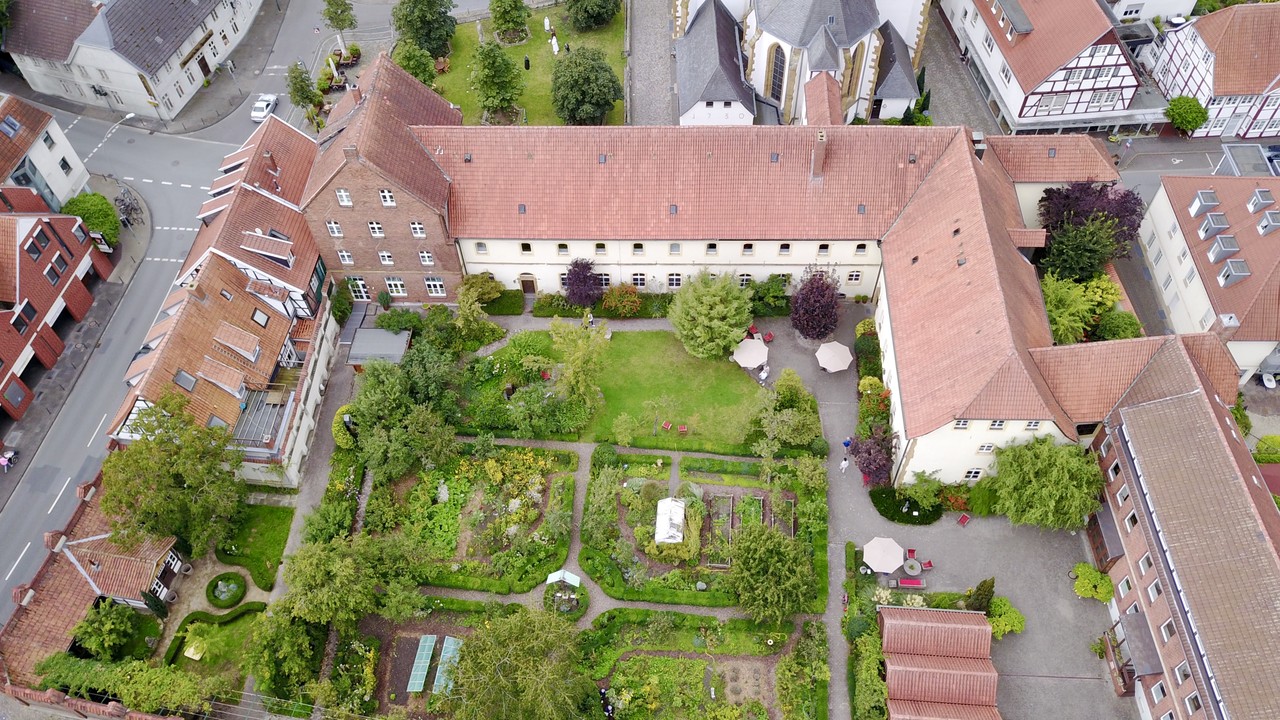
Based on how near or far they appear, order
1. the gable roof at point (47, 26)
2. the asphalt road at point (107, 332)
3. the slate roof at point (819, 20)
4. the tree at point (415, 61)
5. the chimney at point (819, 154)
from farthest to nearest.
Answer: the gable roof at point (47, 26) < the tree at point (415, 61) < the slate roof at point (819, 20) < the chimney at point (819, 154) < the asphalt road at point (107, 332)

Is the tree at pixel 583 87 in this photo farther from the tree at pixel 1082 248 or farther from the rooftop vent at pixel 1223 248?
the rooftop vent at pixel 1223 248

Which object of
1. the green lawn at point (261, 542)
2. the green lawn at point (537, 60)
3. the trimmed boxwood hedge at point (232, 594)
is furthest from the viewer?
the green lawn at point (537, 60)

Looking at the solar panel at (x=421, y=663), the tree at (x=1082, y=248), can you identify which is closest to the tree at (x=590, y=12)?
the tree at (x=1082, y=248)

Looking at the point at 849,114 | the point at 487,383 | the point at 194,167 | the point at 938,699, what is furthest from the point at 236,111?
the point at 938,699

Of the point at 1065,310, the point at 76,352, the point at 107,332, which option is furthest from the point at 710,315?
the point at 76,352

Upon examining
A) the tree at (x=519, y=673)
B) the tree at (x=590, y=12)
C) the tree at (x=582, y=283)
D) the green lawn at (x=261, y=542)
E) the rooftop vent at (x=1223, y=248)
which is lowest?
the tree at (x=519, y=673)

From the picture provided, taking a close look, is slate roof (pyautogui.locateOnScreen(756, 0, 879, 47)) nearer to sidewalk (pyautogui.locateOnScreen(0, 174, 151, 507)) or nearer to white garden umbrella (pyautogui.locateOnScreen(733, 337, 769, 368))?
white garden umbrella (pyautogui.locateOnScreen(733, 337, 769, 368))

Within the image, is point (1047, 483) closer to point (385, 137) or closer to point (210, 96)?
point (385, 137)

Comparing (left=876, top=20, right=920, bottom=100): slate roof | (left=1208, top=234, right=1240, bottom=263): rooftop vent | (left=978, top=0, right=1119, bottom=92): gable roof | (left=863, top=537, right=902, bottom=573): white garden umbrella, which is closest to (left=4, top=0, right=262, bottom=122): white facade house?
(left=876, top=20, right=920, bottom=100): slate roof
